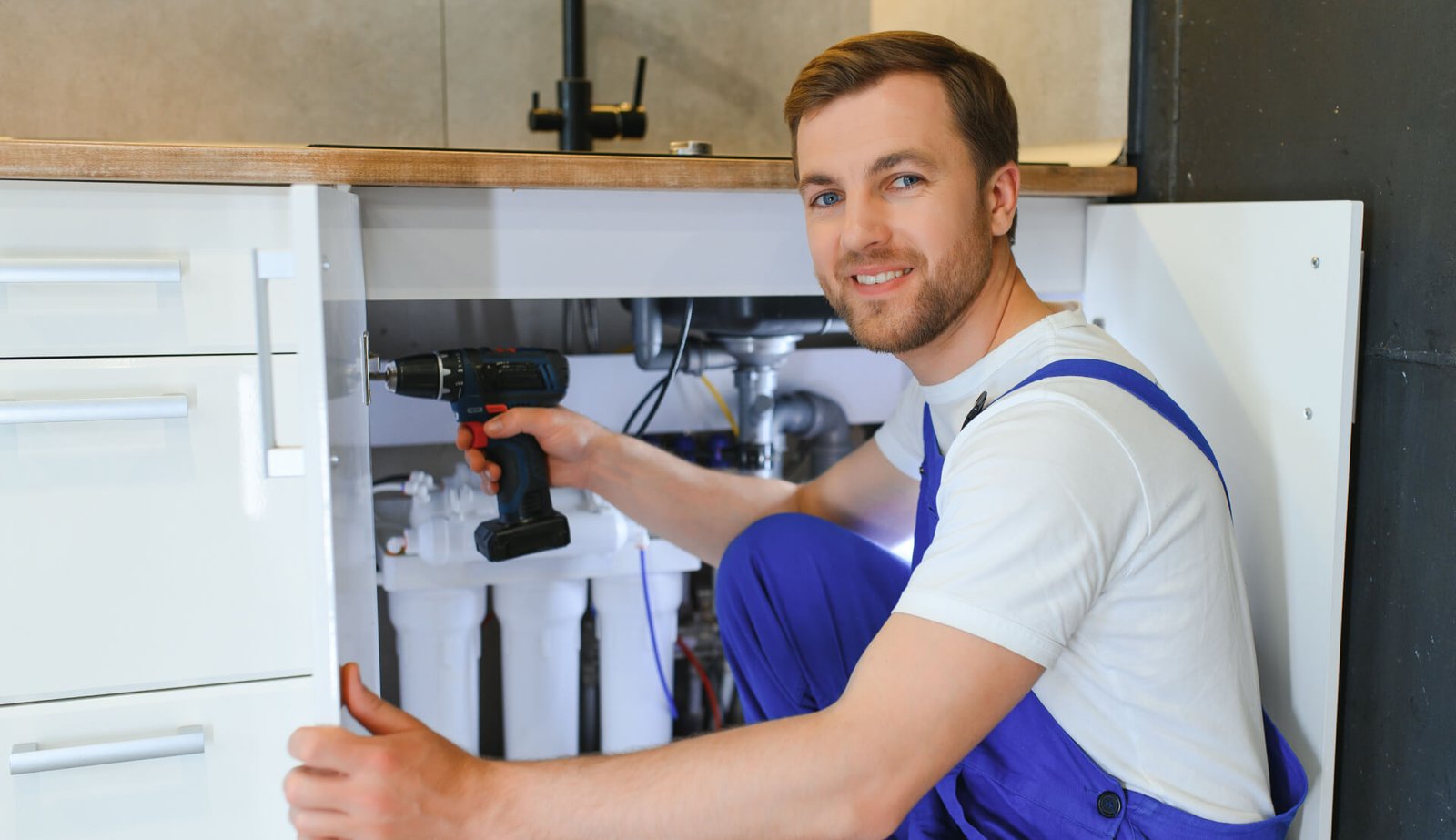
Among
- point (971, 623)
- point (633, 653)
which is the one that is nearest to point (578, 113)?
point (633, 653)

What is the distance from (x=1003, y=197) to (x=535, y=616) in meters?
0.86

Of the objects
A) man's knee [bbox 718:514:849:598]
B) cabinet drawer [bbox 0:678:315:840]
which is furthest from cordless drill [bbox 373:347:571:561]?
cabinet drawer [bbox 0:678:315:840]

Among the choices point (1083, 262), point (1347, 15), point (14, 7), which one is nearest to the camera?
point (1347, 15)

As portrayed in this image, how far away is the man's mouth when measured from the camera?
39.2 inches

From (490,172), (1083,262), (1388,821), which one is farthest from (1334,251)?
(490,172)

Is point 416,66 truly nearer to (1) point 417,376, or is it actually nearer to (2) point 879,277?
(1) point 417,376

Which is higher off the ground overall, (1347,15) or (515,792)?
(1347,15)

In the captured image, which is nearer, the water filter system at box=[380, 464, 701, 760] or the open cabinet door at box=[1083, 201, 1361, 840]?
the open cabinet door at box=[1083, 201, 1361, 840]

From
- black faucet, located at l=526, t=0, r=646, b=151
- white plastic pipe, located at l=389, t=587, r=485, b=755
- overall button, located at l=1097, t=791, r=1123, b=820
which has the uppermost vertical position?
black faucet, located at l=526, t=0, r=646, b=151

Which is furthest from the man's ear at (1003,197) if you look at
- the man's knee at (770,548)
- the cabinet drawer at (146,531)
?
the cabinet drawer at (146,531)

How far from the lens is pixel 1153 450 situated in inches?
32.6

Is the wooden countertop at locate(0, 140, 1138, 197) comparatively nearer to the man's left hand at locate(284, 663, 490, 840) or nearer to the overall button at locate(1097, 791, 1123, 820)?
the man's left hand at locate(284, 663, 490, 840)

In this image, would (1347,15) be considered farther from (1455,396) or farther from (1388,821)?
(1388,821)

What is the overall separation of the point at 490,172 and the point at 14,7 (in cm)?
96
